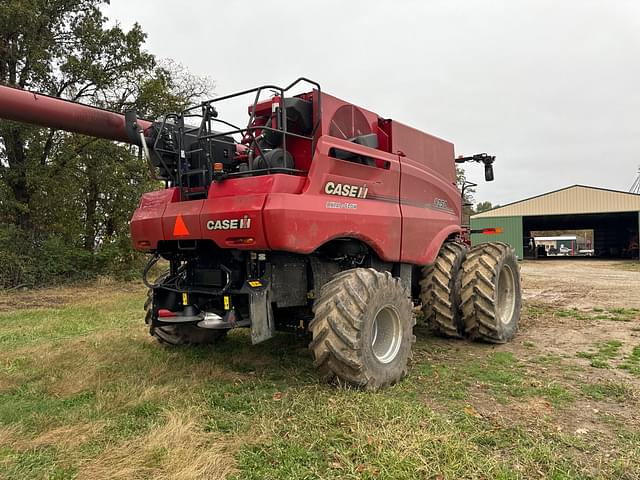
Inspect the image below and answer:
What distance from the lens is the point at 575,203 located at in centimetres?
3312

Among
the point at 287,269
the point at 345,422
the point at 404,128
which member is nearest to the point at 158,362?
the point at 287,269

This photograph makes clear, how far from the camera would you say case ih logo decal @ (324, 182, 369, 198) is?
184 inches

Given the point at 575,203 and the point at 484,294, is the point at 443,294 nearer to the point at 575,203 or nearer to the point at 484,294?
the point at 484,294

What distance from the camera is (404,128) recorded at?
6262 mm

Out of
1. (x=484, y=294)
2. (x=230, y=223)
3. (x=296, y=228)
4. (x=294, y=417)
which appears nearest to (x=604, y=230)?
(x=484, y=294)

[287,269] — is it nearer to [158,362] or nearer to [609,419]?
[158,362]

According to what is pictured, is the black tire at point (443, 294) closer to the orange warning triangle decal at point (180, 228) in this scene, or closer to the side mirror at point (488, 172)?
the side mirror at point (488, 172)

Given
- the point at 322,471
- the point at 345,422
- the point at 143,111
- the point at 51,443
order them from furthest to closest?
the point at 143,111 → the point at 345,422 → the point at 51,443 → the point at 322,471

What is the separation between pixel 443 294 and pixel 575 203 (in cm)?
3108

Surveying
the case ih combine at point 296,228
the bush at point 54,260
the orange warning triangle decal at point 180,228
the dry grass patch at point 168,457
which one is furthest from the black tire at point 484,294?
the bush at point 54,260

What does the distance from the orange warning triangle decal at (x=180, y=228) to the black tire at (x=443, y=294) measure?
326cm

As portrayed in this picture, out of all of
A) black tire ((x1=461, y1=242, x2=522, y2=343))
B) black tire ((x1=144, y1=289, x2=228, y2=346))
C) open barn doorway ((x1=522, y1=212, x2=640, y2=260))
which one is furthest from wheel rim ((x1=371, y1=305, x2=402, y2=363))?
open barn doorway ((x1=522, y1=212, x2=640, y2=260))

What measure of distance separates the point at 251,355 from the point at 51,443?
2700mm

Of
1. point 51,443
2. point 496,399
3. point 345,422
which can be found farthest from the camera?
point 496,399
